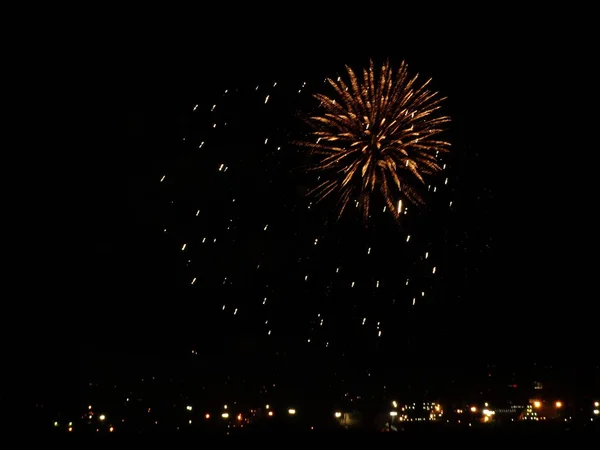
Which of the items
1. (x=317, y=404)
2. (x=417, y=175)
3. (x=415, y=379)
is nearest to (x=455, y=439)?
(x=317, y=404)

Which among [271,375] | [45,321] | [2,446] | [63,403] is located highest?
[271,375]

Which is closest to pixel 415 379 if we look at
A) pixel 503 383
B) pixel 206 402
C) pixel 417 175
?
pixel 503 383

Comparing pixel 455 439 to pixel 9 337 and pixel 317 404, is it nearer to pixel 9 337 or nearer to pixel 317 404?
pixel 317 404

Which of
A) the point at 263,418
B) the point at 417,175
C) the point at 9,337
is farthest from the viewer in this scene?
the point at 417,175

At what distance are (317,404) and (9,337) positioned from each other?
240 inches

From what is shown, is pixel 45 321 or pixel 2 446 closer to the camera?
pixel 2 446

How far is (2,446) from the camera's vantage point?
3941 millimetres

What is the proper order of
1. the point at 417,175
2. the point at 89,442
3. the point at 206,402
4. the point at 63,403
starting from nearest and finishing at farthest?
the point at 89,442 < the point at 63,403 < the point at 417,175 < the point at 206,402

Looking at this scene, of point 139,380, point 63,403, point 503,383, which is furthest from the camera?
point 503,383

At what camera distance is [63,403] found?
28.9 ft

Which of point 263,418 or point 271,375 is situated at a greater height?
point 271,375

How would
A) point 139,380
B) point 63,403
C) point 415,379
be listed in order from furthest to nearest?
point 415,379 < point 139,380 < point 63,403

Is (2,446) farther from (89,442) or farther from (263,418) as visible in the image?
(263,418)

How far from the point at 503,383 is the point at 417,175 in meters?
10.6
